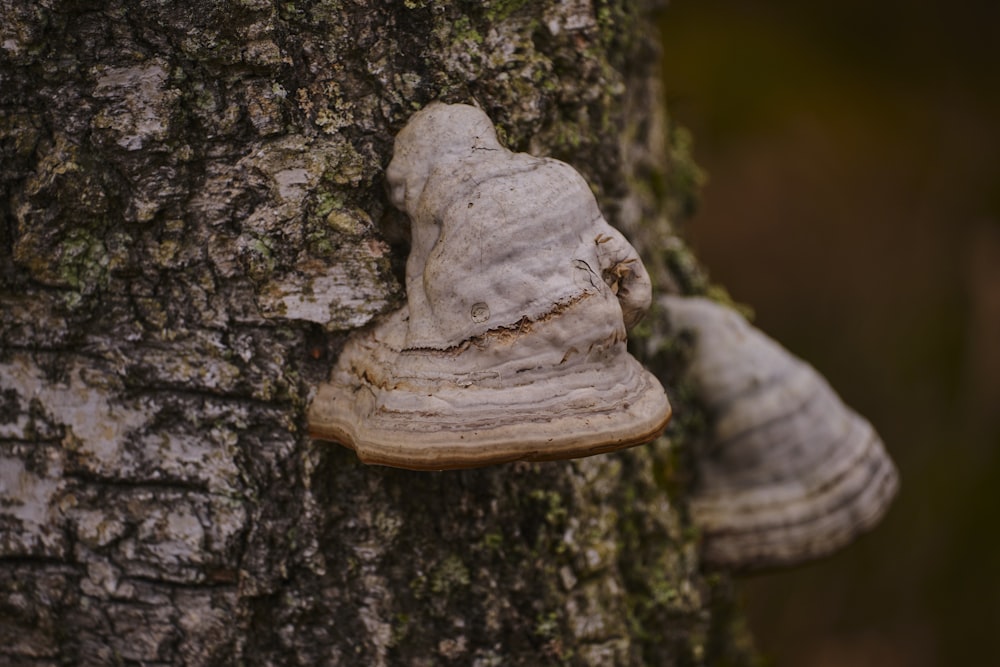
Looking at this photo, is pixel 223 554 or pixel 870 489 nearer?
pixel 223 554

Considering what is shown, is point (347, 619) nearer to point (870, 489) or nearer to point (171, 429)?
point (171, 429)

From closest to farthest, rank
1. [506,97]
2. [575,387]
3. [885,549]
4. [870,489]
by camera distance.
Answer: [575,387]
[506,97]
[870,489]
[885,549]

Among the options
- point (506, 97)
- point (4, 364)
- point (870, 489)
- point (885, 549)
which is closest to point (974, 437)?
point (885, 549)

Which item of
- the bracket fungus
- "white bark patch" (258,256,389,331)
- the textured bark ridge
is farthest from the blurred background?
"white bark patch" (258,256,389,331)

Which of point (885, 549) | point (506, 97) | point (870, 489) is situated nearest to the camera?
point (506, 97)

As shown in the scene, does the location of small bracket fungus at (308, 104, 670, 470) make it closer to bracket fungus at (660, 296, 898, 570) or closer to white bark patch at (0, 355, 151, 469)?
white bark patch at (0, 355, 151, 469)

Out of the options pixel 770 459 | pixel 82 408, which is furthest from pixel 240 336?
pixel 770 459

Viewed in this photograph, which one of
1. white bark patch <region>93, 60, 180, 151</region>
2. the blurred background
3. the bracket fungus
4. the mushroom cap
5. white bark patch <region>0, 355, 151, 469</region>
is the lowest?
the blurred background
